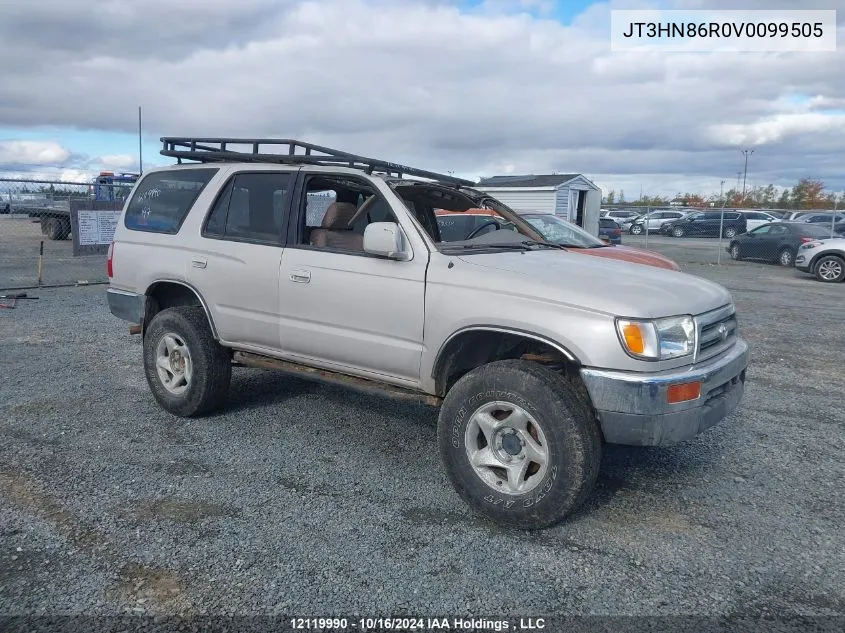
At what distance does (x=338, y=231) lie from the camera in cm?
478

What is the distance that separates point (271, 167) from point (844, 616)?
427 centimetres

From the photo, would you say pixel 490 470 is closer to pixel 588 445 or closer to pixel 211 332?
pixel 588 445

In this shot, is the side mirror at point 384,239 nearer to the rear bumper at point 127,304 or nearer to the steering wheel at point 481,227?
the steering wheel at point 481,227

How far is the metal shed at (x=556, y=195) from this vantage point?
2470 centimetres

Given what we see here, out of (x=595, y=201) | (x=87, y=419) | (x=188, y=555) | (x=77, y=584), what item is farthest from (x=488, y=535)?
(x=595, y=201)

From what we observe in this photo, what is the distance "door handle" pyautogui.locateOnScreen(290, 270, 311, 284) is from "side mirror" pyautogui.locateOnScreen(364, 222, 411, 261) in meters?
0.59

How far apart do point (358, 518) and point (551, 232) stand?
319 inches

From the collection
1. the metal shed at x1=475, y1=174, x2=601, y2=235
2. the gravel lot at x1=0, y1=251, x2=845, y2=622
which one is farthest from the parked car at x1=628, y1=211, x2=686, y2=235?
the gravel lot at x1=0, y1=251, x2=845, y2=622

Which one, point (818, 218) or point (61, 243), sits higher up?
point (818, 218)

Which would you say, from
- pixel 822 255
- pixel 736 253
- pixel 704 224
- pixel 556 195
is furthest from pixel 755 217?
pixel 822 255

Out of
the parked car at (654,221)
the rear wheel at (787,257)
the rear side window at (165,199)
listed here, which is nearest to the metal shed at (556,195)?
the rear wheel at (787,257)

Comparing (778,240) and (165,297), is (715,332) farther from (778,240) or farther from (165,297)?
(778,240)

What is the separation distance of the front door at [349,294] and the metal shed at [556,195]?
1958 cm

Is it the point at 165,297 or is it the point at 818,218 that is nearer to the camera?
the point at 165,297
